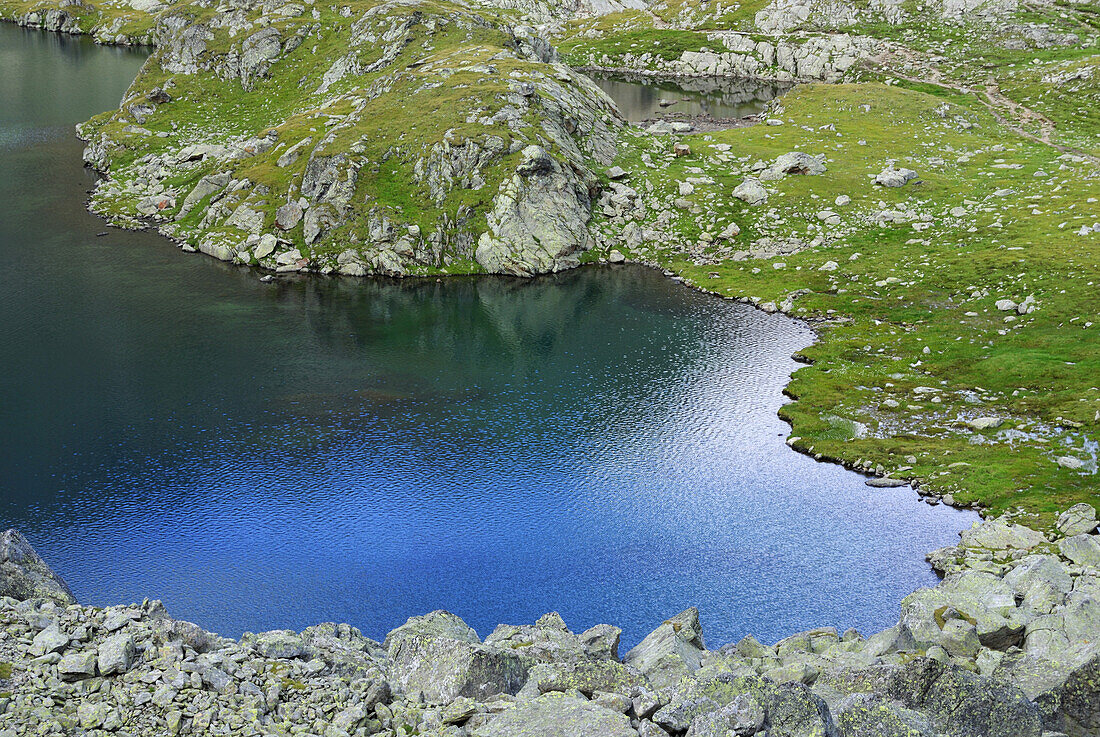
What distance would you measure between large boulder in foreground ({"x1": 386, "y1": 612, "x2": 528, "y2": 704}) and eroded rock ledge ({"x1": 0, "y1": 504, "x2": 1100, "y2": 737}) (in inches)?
2.3

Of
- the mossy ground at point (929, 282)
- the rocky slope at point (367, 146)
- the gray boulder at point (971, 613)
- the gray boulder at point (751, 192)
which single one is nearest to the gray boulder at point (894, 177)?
the mossy ground at point (929, 282)

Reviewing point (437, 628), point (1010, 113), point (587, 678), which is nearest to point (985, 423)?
point (437, 628)

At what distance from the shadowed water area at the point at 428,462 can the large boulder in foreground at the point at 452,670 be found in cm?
1808

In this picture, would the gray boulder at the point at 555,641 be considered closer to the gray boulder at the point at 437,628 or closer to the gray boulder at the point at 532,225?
the gray boulder at the point at 437,628

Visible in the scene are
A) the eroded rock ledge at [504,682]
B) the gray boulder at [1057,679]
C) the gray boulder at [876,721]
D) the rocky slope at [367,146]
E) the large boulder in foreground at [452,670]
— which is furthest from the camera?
the rocky slope at [367,146]

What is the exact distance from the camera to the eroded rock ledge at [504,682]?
2803 centimetres

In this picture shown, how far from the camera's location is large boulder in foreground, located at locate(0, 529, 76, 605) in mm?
36000

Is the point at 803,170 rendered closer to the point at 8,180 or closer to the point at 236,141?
the point at 236,141

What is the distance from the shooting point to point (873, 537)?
6178cm

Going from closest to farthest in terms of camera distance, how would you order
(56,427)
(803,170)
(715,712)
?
(715,712) < (56,427) < (803,170)

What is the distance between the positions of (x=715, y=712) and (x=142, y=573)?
43646 millimetres

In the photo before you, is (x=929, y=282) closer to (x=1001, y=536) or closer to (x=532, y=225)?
(x=1001, y=536)

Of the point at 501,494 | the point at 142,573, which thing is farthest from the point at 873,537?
the point at 142,573

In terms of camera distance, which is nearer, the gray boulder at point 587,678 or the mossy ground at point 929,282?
the gray boulder at point 587,678
